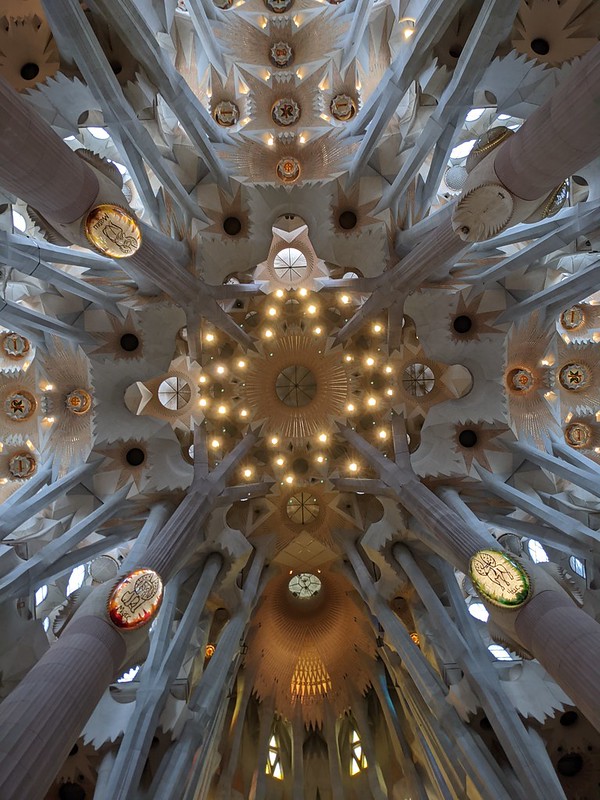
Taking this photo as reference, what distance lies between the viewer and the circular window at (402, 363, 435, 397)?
15.4 metres

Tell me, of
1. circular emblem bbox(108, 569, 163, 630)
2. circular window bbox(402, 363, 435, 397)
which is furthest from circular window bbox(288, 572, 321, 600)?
circular emblem bbox(108, 569, 163, 630)

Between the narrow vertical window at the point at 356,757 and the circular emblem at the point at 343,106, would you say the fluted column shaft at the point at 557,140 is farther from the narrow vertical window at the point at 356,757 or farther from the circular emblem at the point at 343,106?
the narrow vertical window at the point at 356,757

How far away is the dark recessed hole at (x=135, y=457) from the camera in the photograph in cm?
1423

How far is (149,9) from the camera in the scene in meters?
11.7

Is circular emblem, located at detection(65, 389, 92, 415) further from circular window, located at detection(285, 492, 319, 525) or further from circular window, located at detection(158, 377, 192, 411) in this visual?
circular window, located at detection(285, 492, 319, 525)

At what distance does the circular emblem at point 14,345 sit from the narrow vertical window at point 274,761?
13085 mm

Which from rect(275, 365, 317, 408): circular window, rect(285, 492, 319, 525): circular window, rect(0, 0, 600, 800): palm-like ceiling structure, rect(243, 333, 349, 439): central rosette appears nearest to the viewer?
rect(0, 0, 600, 800): palm-like ceiling structure

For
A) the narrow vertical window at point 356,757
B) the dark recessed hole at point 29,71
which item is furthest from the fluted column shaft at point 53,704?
the narrow vertical window at point 356,757

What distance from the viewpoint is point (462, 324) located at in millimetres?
14281

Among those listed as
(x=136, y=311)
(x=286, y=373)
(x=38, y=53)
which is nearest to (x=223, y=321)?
(x=136, y=311)

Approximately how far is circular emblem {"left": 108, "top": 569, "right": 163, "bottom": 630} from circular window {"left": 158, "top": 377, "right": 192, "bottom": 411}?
286 inches

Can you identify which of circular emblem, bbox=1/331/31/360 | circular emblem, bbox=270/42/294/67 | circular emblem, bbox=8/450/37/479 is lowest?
circular emblem, bbox=8/450/37/479

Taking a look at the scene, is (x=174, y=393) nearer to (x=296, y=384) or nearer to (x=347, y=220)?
(x=296, y=384)

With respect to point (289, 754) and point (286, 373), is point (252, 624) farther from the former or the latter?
point (286, 373)
